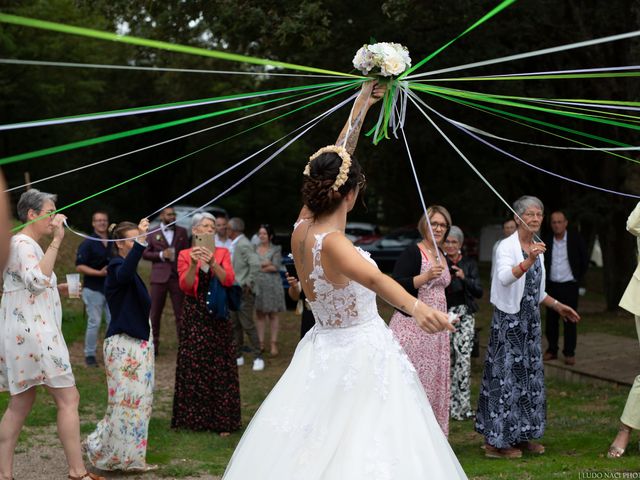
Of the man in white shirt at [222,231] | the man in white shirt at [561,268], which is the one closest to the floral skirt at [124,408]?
the man in white shirt at [222,231]

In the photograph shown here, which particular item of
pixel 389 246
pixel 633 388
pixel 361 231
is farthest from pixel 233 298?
pixel 361 231

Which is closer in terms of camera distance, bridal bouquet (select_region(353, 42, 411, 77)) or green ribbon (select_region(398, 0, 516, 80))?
green ribbon (select_region(398, 0, 516, 80))

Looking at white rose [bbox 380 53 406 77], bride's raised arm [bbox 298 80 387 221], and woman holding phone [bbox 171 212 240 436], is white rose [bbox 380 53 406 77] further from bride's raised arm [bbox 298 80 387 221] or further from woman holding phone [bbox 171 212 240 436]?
woman holding phone [bbox 171 212 240 436]

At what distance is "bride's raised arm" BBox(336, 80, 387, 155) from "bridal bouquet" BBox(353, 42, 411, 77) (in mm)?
100

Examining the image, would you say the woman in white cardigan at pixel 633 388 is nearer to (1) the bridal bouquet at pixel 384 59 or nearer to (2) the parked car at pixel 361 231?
(1) the bridal bouquet at pixel 384 59

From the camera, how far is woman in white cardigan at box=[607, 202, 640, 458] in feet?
22.0

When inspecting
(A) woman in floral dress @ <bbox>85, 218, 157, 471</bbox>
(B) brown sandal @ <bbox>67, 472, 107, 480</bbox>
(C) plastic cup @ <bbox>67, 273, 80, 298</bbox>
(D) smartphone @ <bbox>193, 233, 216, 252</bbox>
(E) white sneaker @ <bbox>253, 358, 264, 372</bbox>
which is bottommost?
(E) white sneaker @ <bbox>253, 358, 264, 372</bbox>

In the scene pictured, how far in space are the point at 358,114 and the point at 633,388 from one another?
3.31 metres

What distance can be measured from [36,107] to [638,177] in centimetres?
2403

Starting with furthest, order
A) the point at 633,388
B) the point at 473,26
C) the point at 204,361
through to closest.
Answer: the point at 204,361 < the point at 633,388 < the point at 473,26

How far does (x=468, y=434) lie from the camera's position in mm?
8453

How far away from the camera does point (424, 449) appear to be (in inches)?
164

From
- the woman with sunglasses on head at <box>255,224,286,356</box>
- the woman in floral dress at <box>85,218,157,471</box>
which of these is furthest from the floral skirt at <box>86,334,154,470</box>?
the woman with sunglasses on head at <box>255,224,286,356</box>

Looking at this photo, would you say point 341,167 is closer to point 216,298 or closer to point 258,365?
point 216,298
